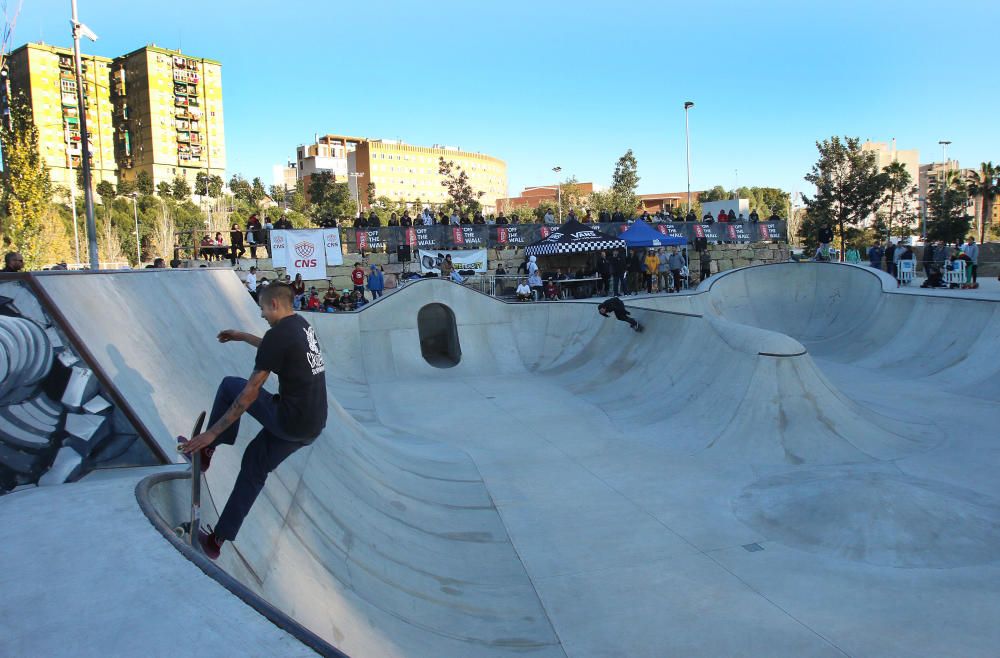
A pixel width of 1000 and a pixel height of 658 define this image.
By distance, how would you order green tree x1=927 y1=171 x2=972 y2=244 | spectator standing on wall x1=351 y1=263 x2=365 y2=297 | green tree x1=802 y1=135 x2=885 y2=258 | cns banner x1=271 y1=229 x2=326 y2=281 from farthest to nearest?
green tree x1=927 y1=171 x2=972 y2=244 < green tree x1=802 y1=135 x2=885 y2=258 < cns banner x1=271 y1=229 x2=326 y2=281 < spectator standing on wall x1=351 y1=263 x2=365 y2=297

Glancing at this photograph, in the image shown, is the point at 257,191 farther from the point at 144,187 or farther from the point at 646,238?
the point at 646,238

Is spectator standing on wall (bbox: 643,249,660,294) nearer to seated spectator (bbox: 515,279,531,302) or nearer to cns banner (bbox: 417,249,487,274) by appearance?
seated spectator (bbox: 515,279,531,302)

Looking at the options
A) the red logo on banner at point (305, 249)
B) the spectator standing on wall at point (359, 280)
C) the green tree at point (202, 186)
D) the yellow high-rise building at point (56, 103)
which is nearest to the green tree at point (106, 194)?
the yellow high-rise building at point (56, 103)

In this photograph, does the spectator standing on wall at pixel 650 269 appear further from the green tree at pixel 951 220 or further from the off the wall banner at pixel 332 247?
the green tree at pixel 951 220

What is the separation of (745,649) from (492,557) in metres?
2.38

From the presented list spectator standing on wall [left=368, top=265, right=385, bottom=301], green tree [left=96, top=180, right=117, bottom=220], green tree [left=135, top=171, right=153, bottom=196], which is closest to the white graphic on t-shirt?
spectator standing on wall [left=368, top=265, right=385, bottom=301]

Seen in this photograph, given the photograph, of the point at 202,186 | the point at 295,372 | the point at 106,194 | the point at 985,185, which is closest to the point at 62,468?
the point at 295,372

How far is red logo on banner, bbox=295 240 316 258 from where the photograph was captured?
20344 mm

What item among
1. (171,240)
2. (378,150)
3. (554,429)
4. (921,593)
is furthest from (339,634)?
(378,150)

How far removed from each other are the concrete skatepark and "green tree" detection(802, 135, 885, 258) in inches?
1136

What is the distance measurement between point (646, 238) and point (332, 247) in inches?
410

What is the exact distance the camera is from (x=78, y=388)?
412 centimetres

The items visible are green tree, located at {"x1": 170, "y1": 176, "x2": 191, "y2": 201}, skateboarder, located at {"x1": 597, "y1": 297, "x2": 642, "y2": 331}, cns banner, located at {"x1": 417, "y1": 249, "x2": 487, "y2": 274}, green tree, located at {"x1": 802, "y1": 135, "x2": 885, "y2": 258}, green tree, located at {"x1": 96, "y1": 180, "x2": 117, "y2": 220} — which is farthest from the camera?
green tree, located at {"x1": 170, "y1": 176, "x2": 191, "y2": 201}

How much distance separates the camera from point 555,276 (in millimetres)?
21750
